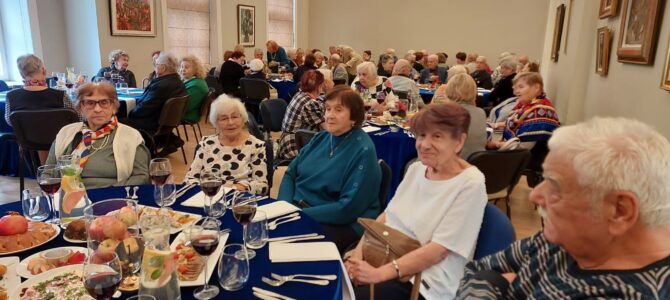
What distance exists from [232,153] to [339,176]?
66cm

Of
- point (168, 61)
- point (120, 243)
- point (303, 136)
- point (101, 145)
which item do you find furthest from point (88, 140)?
point (168, 61)

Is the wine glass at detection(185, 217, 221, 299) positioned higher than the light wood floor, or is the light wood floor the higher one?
the wine glass at detection(185, 217, 221, 299)

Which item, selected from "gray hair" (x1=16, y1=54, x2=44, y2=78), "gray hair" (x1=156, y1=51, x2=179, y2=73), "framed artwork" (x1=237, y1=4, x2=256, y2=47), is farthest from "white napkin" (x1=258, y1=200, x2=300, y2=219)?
"framed artwork" (x1=237, y1=4, x2=256, y2=47)

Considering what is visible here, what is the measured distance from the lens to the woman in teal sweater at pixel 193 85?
5.96m

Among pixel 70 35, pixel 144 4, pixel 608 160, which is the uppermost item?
pixel 144 4

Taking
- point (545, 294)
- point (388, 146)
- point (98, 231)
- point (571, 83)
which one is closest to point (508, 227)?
point (545, 294)

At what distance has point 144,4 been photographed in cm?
809

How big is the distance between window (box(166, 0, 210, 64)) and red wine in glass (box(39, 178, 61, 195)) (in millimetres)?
7487

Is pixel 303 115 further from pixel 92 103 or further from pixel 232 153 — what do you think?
pixel 92 103

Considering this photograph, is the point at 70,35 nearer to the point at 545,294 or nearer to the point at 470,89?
the point at 470,89

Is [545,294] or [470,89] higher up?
[470,89]

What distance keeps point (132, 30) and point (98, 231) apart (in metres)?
7.54

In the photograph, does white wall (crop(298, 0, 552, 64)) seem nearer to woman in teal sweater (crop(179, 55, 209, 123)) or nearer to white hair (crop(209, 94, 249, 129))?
woman in teal sweater (crop(179, 55, 209, 123))

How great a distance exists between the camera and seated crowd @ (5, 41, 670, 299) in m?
0.99
